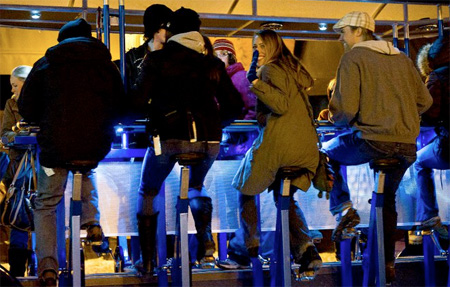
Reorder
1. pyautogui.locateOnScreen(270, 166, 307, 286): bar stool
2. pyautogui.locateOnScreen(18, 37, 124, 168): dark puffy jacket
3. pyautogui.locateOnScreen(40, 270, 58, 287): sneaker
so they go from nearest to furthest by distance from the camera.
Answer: pyautogui.locateOnScreen(18, 37, 124, 168): dark puffy jacket < pyautogui.locateOnScreen(40, 270, 58, 287): sneaker < pyautogui.locateOnScreen(270, 166, 307, 286): bar stool

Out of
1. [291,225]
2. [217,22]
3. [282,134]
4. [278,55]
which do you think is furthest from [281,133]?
[217,22]

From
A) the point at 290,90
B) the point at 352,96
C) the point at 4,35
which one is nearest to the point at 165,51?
the point at 290,90

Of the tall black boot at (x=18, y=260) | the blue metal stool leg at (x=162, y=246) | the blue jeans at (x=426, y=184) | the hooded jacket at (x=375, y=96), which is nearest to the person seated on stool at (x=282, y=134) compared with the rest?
the hooded jacket at (x=375, y=96)

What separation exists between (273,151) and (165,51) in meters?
0.90

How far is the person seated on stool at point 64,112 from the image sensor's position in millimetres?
4734

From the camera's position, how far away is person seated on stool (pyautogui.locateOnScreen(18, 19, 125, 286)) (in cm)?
473

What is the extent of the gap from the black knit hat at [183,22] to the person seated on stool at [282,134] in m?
0.43

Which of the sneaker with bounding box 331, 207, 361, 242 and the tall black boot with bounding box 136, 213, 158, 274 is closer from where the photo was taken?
the tall black boot with bounding box 136, 213, 158, 274

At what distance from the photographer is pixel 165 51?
4.89 metres

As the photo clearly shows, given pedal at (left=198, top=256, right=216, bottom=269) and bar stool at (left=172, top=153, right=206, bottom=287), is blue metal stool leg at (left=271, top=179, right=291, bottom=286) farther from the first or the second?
bar stool at (left=172, top=153, right=206, bottom=287)

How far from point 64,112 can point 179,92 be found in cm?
69

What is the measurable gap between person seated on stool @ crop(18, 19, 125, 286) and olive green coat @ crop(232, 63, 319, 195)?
0.90 m

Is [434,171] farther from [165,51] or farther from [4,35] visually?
[4,35]

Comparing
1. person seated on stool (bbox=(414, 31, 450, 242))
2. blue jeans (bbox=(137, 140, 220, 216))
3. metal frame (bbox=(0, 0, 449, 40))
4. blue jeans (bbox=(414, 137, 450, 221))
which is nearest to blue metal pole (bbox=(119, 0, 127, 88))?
metal frame (bbox=(0, 0, 449, 40))
